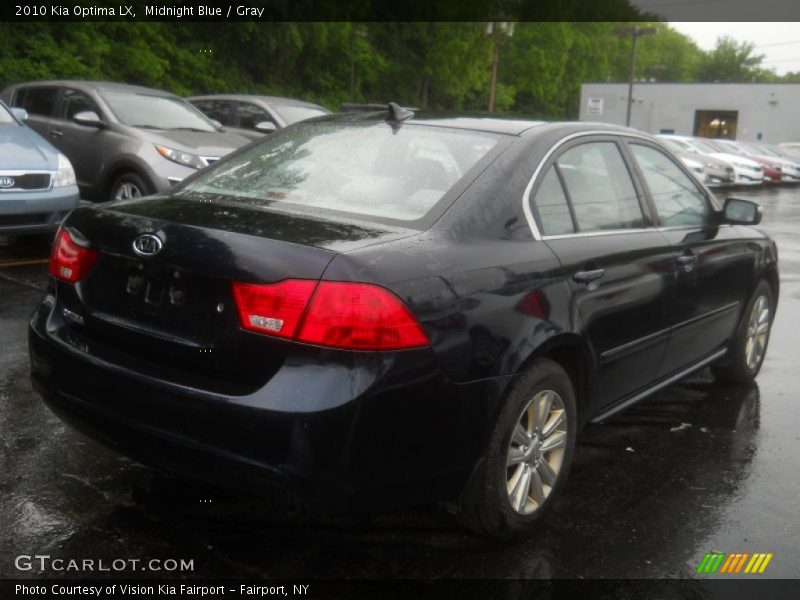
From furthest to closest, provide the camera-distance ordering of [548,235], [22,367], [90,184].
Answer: [90,184] < [22,367] < [548,235]

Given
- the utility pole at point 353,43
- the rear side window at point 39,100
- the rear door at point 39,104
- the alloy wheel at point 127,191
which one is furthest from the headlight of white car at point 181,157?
the utility pole at point 353,43

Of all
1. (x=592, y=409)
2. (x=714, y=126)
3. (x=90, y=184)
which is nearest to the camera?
(x=592, y=409)

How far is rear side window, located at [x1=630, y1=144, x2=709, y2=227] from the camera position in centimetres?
439

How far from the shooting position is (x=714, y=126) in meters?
59.3

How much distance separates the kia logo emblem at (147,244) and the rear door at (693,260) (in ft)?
7.85

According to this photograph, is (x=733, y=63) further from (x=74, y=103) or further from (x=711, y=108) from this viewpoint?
(x=74, y=103)

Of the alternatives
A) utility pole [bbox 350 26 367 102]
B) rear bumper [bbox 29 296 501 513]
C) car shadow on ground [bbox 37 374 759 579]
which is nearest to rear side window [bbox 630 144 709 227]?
car shadow on ground [bbox 37 374 759 579]

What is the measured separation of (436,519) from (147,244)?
152 cm

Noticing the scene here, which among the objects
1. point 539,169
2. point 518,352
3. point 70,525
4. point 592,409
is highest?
point 539,169

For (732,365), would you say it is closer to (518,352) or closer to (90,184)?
(518,352)

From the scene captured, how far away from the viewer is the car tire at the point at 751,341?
5332 mm

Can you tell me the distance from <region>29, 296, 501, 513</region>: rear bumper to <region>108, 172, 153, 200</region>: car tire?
6.90m

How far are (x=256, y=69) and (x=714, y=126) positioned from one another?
32131 mm

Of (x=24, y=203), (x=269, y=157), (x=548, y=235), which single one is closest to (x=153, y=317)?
(x=269, y=157)
